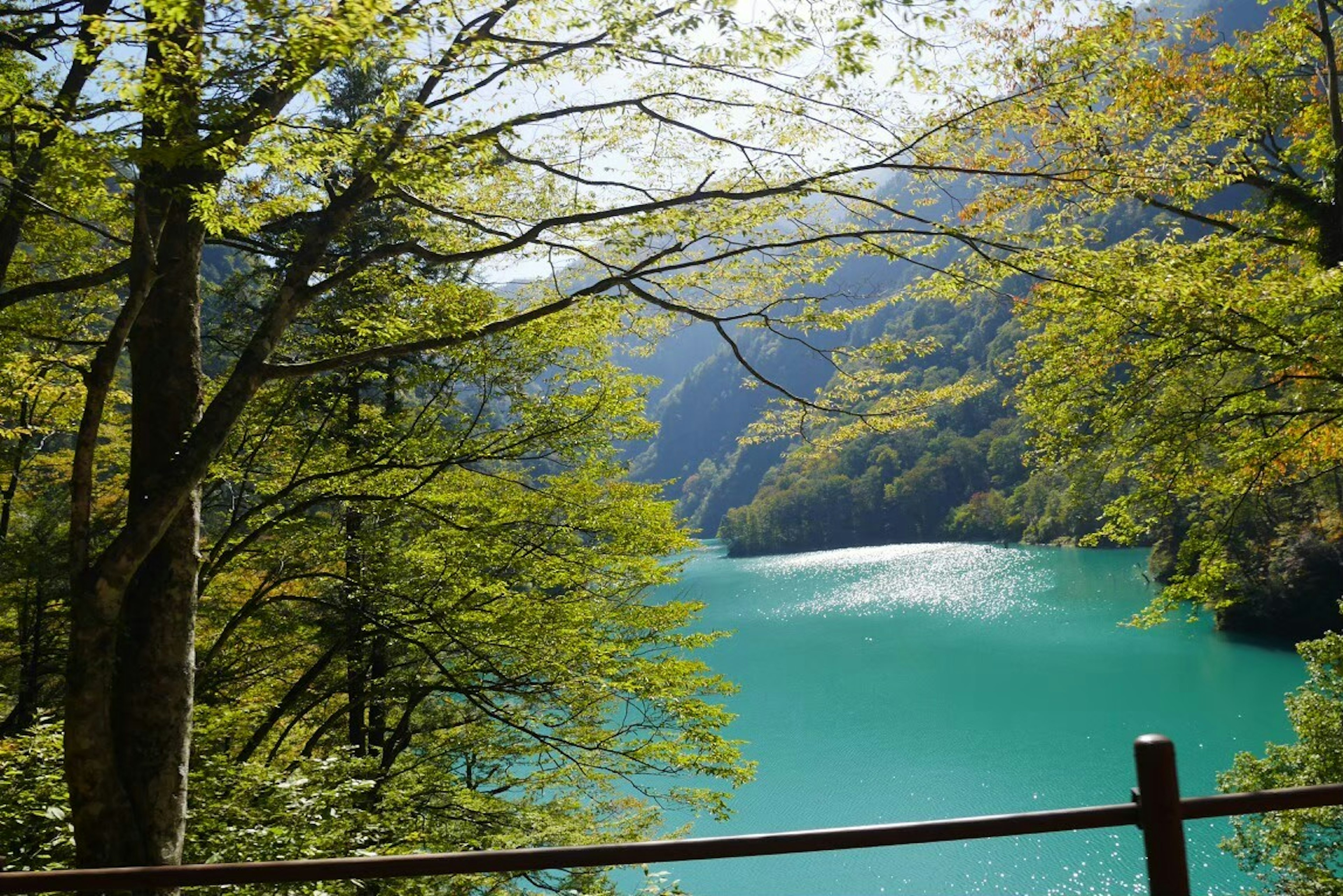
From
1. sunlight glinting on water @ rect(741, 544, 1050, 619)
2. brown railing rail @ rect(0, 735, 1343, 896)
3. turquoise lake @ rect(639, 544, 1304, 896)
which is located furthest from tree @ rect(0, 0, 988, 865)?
sunlight glinting on water @ rect(741, 544, 1050, 619)

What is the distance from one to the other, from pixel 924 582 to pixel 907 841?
123 feet

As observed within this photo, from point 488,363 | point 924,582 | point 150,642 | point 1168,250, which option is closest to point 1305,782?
point 1168,250

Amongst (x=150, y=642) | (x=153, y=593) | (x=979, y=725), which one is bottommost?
(x=979, y=725)

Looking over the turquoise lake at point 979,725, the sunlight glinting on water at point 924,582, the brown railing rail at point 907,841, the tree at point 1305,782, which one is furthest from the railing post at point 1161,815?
the sunlight glinting on water at point 924,582

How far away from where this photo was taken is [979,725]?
16.8 meters

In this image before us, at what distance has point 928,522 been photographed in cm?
6128

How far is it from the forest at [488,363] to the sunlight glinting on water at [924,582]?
68.3ft

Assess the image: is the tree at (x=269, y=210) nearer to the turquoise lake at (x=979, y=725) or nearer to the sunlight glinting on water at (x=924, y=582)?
the turquoise lake at (x=979, y=725)

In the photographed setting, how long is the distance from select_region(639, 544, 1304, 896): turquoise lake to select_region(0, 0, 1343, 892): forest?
2660mm

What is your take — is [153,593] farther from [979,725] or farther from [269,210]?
Result: [979,725]

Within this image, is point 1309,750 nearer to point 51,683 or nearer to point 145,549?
point 145,549

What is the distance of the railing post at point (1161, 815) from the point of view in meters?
1.40

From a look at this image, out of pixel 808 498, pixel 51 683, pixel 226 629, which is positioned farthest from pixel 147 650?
pixel 808 498

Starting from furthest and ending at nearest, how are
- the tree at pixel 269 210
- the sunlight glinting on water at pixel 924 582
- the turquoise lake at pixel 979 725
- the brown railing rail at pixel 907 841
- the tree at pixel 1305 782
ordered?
the sunlight glinting on water at pixel 924 582
the turquoise lake at pixel 979 725
the tree at pixel 1305 782
the tree at pixel 269 210
the brown railing rail at pixel 907 841
